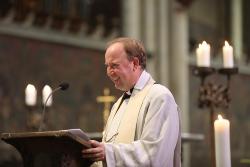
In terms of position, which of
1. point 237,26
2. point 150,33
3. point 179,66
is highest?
point 237,26

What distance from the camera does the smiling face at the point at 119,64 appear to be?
3312 mm

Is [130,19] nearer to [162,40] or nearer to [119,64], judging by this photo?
[162,40]

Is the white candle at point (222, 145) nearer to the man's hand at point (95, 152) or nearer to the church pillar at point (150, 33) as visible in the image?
the man's hand at point (95, 152)

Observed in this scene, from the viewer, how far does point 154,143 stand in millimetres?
3168

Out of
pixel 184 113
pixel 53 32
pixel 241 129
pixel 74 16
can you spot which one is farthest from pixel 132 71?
pixel 241 129

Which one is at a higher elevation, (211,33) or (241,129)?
(211,33)

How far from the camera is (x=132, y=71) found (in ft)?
11.1

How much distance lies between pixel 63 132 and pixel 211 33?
13.6 metres

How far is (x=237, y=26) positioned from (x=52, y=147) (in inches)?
544

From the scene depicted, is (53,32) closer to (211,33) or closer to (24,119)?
(24,119)

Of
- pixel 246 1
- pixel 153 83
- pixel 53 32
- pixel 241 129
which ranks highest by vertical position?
pixel 246 1

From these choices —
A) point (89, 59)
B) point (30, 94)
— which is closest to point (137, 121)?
point (30, 94)

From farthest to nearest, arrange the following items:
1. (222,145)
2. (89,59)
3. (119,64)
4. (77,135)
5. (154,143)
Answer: (89,59) < (222,145) < (119,64) < (154,143) < (77,135)

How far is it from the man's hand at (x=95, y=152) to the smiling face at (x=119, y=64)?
413 mm
